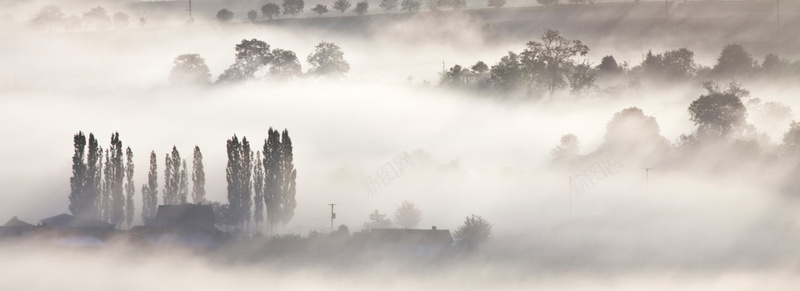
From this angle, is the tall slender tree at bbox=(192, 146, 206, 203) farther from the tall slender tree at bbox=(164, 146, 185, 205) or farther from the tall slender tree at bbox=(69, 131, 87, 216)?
the tall slender tree at bbox=(69, 131, 87, 216)

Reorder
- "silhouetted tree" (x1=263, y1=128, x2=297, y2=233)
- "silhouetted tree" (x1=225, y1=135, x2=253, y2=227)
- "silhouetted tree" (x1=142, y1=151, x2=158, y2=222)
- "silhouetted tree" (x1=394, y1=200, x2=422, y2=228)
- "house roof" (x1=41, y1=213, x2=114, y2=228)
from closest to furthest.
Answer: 1. "house roof" (x1=41, y1=213, x2=114, y2=228)
2. "silhouetted tree" (x1=263, y1=128, x2=297, y2=233)
3. "silhouetted tree" (x1=225, y1=135, x2=253, y2=227)
4. "silhouetted tree" (x1=394, y1=200, x2=422, y2=228)
5. "silhouetted tree" (x1=142, y1=151, x2=158, y2=222)

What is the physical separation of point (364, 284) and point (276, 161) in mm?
22749

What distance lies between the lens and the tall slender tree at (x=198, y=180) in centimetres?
16488

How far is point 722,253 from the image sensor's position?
500 feet

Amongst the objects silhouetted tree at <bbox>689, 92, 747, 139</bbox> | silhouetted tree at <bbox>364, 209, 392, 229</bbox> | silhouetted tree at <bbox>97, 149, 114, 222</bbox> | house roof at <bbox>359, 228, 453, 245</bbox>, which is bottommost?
house roof at <bbox>359, 228, 453, 245</bbox>

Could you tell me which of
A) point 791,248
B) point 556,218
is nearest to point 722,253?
point 791,248

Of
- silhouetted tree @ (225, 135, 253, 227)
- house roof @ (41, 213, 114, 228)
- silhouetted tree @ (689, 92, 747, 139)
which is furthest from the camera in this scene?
silhouetted tree @ (689, 92, 747, 139)

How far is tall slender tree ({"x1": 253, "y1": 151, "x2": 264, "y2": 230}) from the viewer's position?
157500 millimetres

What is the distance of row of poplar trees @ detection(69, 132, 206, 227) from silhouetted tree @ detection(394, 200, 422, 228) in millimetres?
18611

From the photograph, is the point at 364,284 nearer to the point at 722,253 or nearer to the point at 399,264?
the point at 399,264

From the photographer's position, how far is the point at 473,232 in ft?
497

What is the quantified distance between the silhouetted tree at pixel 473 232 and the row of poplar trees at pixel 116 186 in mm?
26957

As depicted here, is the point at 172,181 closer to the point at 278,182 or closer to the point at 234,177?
the point at 234,177

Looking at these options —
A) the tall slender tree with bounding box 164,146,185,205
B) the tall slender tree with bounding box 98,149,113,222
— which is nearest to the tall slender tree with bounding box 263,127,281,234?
the tall slender tree with bounding box 164,146,185,205
